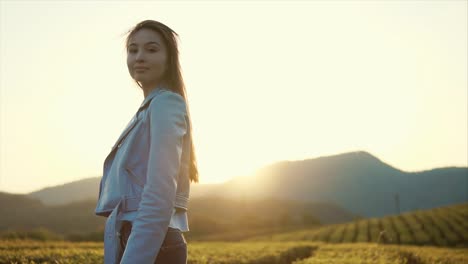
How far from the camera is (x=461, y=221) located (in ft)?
186

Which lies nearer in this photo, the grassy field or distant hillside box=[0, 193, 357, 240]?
the grassy field

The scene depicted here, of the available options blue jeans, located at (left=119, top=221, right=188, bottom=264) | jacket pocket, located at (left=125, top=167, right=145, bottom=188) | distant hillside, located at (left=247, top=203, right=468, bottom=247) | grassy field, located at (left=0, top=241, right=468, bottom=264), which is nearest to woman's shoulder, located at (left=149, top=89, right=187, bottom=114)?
jacket pocket, located at (left=125, top=167, right=145, bottom=188)

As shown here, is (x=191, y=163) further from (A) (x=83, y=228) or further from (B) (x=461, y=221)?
(A) (x=83, y=228)

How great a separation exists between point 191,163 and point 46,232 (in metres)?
34.4

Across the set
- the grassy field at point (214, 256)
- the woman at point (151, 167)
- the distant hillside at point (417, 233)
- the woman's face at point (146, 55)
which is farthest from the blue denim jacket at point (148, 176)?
the distant hillside at point (417, 233)

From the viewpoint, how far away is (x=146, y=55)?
7.93 feet

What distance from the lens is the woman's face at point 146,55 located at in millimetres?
2424

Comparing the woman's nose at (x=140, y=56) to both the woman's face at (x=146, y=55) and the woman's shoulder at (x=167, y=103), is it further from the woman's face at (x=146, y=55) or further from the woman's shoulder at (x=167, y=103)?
the woman's shoulder at (x=167, y=103)

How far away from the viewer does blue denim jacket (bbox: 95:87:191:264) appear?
6.58ft

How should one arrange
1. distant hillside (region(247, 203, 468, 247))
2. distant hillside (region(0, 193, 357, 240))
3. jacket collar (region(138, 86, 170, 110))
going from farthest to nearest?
distant hillside (region(0, 193, 357, 240)) → distant hillside (region(247, 203, 468, 247)) → jacket collar (region(138, 86, 170, 110))

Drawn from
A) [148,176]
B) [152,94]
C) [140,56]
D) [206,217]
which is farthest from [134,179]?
[206,217]

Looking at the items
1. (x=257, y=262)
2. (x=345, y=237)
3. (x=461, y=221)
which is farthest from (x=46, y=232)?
(x=461, y=221)

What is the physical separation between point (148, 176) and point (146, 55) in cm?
68

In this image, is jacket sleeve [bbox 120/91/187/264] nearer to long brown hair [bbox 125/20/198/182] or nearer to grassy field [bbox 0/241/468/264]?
long brown hair [bbox 125/20/198/182]
